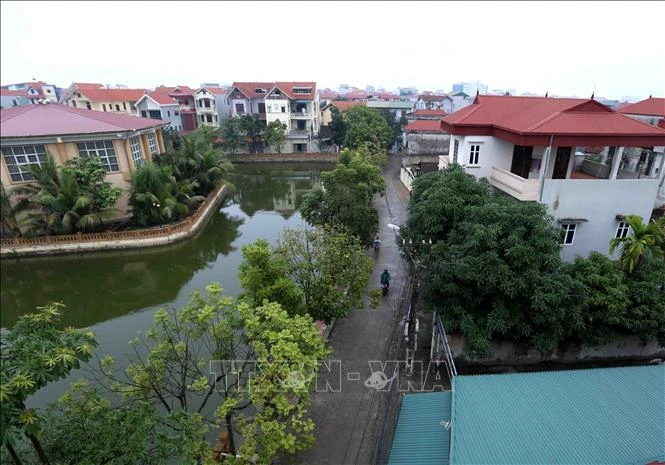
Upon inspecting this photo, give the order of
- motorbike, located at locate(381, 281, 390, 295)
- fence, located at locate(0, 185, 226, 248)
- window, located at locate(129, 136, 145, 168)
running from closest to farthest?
1. motorbike, located at locate(381, 281, 390, 295)
2. fence, located at locate(0, 185, 226, 248)
3. window, located at locate(129, 136, 145, 168)

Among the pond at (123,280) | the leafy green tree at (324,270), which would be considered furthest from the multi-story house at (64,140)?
the leafy green tree at (324,270)

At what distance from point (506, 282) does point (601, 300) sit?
2.27m

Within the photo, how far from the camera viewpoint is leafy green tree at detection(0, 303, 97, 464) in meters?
3.21

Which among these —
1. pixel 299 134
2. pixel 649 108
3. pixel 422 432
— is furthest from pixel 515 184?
pixel 299 134

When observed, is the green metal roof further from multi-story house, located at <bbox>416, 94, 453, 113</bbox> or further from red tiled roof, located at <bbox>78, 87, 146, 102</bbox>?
multi-story house, located at <bbox>416, 94, 453, 113</bbox>

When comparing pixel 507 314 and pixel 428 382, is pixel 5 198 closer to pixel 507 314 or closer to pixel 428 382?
pixel 428 382

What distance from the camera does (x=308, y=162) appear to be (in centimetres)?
3488

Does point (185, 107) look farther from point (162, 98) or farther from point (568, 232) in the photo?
point (568, 232)

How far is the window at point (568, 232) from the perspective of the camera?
10.7 meters

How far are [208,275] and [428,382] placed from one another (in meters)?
9.26

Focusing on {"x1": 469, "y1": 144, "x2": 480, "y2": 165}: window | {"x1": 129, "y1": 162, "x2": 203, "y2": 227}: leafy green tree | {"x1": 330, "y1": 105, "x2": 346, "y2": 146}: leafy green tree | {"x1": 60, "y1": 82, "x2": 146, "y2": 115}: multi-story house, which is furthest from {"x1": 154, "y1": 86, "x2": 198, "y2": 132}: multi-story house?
{"x1": 469, "y1": 144, "x2": 480, "y2": 165}: window

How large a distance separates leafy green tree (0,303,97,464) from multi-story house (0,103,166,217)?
16.1 metres

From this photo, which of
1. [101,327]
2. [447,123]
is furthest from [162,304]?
[447,123]

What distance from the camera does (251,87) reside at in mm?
38219
